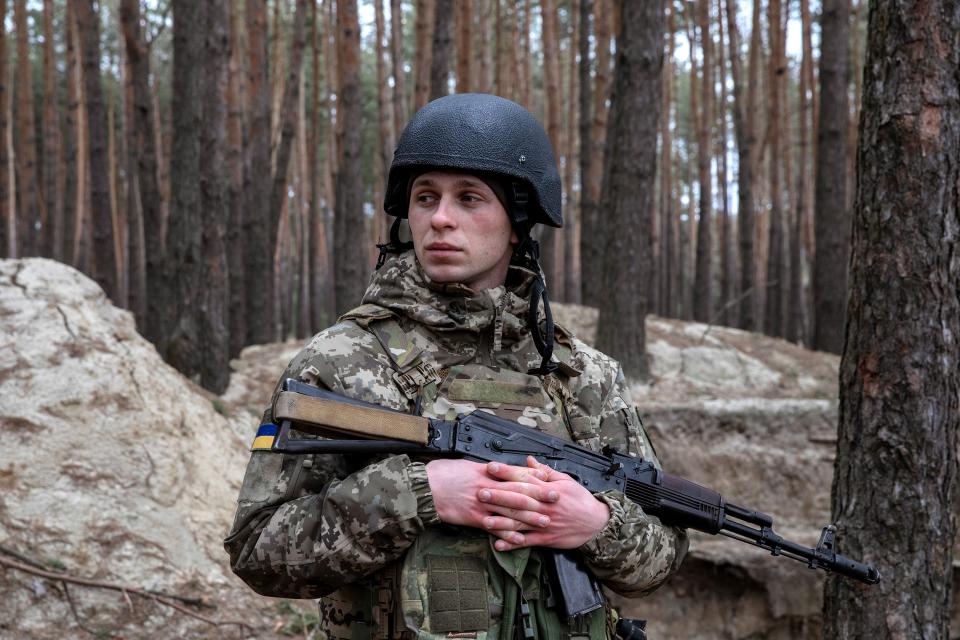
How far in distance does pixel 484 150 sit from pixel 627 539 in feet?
3.09

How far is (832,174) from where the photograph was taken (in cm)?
1007

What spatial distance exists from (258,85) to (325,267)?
16.6 metres

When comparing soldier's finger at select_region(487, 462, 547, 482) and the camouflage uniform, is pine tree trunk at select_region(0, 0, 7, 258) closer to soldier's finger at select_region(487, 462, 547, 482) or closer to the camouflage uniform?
the camouflage uniform

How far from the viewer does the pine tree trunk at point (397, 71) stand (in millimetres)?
12273

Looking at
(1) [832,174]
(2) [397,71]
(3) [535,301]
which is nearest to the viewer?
(3) [535,301]

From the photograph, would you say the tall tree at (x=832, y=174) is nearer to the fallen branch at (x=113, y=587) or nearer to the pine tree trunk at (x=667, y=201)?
the fallen branch at (x=113, y=587)

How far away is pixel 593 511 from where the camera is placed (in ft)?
6.21

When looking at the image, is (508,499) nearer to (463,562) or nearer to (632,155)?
(463,562)

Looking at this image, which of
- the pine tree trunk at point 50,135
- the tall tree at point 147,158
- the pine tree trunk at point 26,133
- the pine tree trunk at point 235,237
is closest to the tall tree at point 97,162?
the tall tree at point 147,158

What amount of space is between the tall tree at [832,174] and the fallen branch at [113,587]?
26.1 ft

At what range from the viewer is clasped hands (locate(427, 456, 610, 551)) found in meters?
1.77

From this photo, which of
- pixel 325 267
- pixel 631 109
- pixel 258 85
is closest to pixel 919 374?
pixel 631 109

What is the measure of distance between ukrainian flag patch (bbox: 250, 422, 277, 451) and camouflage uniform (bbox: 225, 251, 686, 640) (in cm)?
10

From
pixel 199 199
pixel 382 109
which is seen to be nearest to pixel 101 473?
pixel 199 199
